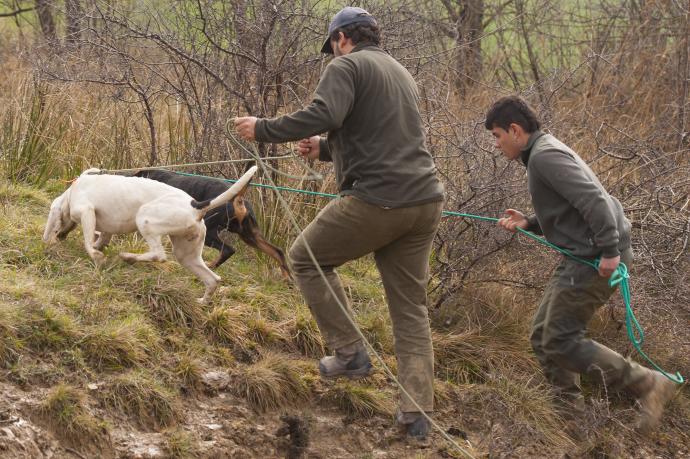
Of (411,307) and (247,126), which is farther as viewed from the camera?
(411,307)

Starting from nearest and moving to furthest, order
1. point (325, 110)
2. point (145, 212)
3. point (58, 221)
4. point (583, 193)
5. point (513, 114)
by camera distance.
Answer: point (325, 110) → point (583, 193) → point (513, 114) → point (145, 212) → point (58, 221)

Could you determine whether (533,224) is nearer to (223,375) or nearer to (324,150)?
(324,150)

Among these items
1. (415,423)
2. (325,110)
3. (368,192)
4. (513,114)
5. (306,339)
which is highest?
(325,110)

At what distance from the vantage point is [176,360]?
600 cm

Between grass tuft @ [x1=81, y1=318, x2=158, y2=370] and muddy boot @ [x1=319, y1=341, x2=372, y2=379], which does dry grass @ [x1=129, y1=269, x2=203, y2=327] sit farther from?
muddy boot @ [x1=319, y1=341, x2=372, y2=379]

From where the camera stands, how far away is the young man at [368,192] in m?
5.18

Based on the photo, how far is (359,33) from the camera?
5.40 metres

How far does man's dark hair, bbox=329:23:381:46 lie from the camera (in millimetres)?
5389

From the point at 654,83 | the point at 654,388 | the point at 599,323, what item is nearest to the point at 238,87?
the point at 599,323

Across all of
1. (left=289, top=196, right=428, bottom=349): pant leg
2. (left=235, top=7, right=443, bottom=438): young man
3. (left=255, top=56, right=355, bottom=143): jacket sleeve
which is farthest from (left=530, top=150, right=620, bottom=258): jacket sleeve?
(left=255, top=56, right=355, bottom=143): jacket sleeve

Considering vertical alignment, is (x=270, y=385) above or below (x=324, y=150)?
below

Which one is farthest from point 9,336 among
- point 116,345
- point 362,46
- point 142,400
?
point 362,46

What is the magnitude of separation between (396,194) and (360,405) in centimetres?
162

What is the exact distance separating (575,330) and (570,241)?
1.96ft
